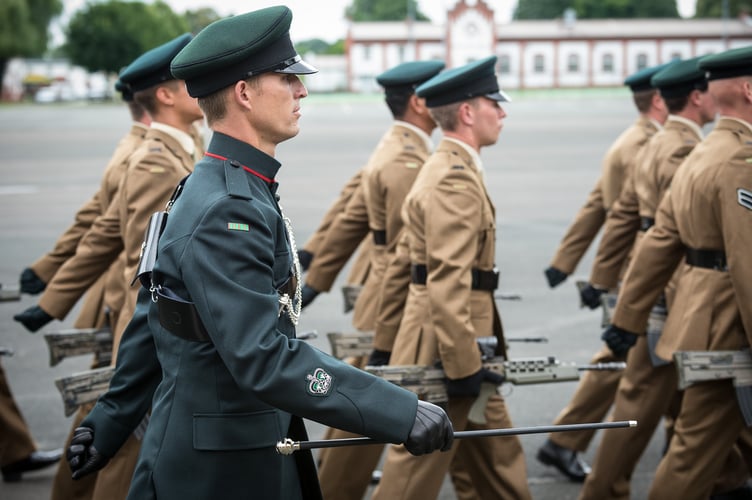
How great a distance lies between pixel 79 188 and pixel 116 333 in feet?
50.3

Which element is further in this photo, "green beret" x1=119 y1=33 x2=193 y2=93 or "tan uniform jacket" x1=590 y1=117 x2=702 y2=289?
→ "tan uniform jacket" x1=590 y1=117 x2=702 y2=289

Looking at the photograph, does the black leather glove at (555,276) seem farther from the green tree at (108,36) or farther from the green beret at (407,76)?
the green tree at (108,36)

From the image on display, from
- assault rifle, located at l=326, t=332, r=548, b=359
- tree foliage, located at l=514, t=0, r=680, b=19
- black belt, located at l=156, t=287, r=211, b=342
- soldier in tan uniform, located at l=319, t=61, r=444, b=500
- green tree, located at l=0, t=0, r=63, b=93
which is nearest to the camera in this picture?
black belt, located at l=156, t=287, r=211, b=342

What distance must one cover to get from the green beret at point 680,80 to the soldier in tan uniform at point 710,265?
4.76 ft

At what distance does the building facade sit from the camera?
80.6 metres

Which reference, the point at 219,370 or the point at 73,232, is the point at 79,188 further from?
the point at 219,370

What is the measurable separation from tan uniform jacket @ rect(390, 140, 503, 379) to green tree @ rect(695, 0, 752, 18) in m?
88.3

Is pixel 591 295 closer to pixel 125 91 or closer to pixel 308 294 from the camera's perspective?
pixel 308 294

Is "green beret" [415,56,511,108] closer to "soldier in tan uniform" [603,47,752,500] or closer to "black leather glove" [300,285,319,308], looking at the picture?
"soldier in tan uniform" [603,47,752,500]

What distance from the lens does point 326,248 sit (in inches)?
250

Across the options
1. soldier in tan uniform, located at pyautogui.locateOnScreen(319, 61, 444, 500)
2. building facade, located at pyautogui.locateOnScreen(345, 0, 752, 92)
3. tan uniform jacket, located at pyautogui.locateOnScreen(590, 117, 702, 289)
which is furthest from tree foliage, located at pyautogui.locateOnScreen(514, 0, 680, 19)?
soldier in tan uniform, located at pyautogui.locateOnScreen(319, 61, 444, 500)

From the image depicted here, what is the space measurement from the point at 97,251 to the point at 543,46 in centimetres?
7851

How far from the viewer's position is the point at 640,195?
6.16 meters

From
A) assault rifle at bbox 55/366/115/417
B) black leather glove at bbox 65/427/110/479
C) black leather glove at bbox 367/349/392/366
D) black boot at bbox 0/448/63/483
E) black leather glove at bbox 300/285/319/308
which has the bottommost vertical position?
black boot at bbox 0/448/63/483
